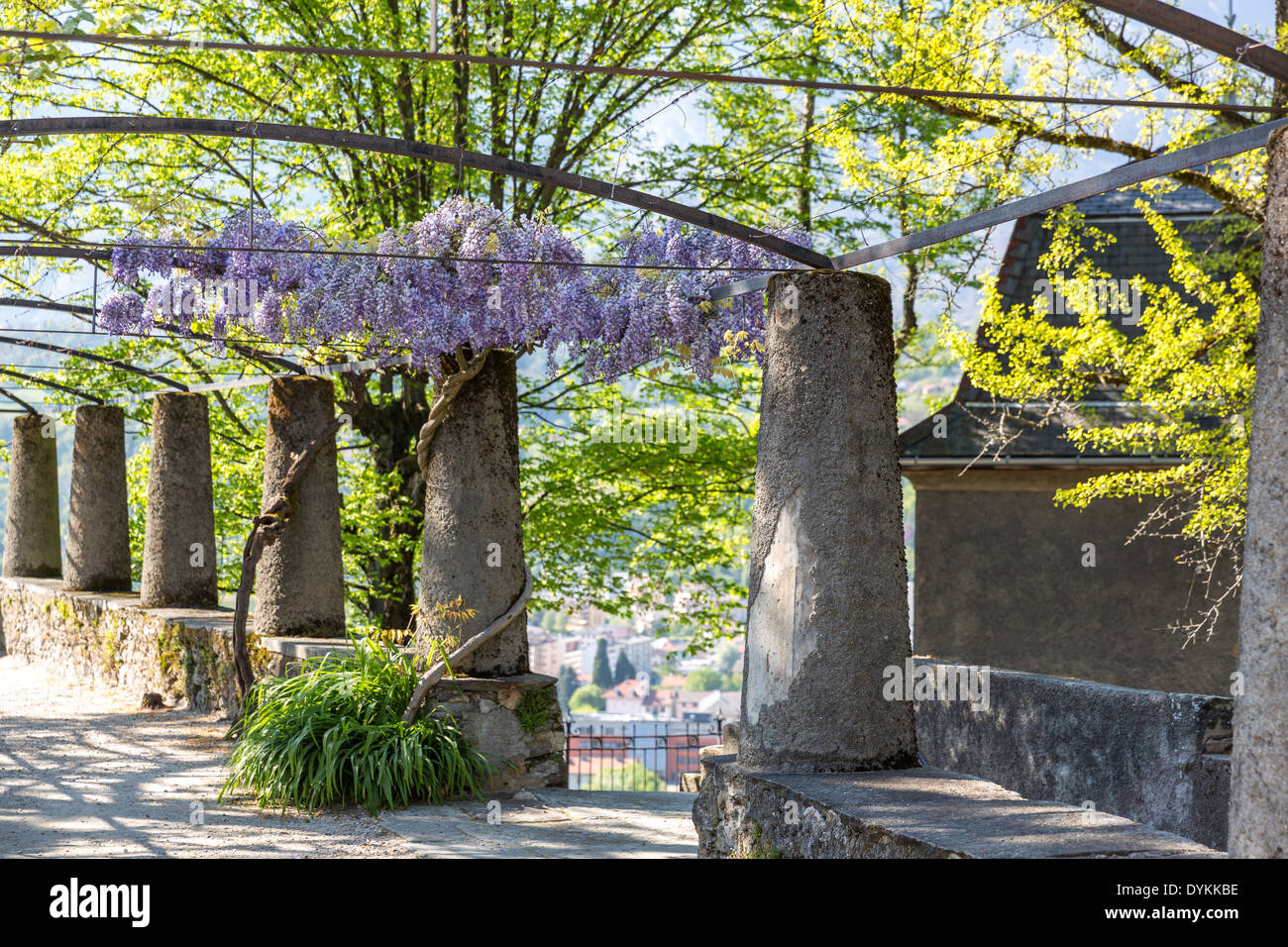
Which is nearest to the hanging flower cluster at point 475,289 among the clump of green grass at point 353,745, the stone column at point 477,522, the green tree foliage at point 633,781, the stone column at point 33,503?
the stone column at point 477,522

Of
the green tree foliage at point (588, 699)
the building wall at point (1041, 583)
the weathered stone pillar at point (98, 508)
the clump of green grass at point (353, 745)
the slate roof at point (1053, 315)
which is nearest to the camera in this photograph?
the clump of green grass at point (353, 745)

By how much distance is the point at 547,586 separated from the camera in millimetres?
13719

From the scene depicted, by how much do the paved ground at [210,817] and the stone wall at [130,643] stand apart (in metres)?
0.64

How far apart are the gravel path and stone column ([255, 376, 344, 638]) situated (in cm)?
103

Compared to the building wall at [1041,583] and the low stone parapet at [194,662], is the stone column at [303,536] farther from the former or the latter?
the building wall at [1041,583]

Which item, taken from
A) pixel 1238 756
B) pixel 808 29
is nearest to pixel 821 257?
pixel 1238 756

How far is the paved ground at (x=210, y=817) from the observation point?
229 inches

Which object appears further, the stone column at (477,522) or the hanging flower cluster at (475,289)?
the stone column at (477,522)

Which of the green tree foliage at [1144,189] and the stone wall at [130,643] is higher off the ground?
the green tree foliage at [1144,189]

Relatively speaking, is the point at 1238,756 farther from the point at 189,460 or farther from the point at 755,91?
the point at 755,91

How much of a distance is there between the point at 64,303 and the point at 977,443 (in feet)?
26.2

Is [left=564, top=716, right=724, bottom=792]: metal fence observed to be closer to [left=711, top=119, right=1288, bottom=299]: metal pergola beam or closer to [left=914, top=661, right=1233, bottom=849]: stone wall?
[left=914, top=661, right=1233, bottom=849]: stone wall

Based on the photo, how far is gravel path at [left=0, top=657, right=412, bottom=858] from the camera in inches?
228

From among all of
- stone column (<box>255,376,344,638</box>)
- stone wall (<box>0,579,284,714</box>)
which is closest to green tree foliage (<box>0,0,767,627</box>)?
stone wall (<box>0,579,284,714</box>)
